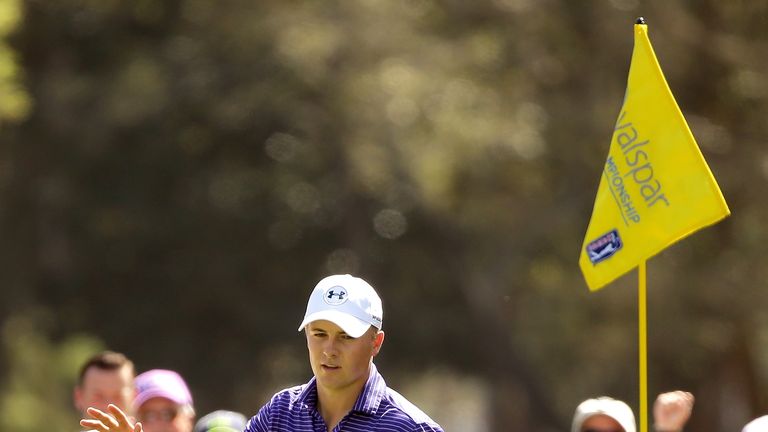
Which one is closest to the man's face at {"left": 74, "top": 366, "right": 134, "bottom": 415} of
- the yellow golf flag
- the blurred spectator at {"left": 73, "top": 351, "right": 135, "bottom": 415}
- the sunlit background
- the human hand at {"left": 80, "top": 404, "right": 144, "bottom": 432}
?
the blurred spectator at {"left": 73, "top": 351, "right": 135, "bottom": 415}

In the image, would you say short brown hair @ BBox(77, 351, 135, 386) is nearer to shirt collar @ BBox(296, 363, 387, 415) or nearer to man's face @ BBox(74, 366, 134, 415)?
man's face @ BBox(74, 366, 134, 415)

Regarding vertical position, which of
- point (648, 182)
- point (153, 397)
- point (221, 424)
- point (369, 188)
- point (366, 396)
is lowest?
point (366, 396)

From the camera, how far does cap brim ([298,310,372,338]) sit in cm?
513

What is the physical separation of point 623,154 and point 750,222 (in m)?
13.6

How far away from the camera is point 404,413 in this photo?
516 cm

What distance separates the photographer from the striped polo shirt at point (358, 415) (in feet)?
16.8

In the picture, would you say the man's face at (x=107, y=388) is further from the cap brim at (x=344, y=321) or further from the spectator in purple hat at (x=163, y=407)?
the cap brim at (x=344, y=321)

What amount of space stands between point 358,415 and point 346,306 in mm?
330

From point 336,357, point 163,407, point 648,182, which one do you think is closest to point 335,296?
point 336,357

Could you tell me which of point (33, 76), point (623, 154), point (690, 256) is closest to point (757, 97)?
point (690, 256)

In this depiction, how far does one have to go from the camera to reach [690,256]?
71.5 feet

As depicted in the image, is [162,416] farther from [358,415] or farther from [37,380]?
[37,380]

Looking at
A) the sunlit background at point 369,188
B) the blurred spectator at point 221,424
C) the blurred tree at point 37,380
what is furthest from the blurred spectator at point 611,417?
the sunlit background at point 369,188

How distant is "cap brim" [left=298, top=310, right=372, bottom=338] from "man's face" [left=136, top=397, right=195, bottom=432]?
9.03 feet
